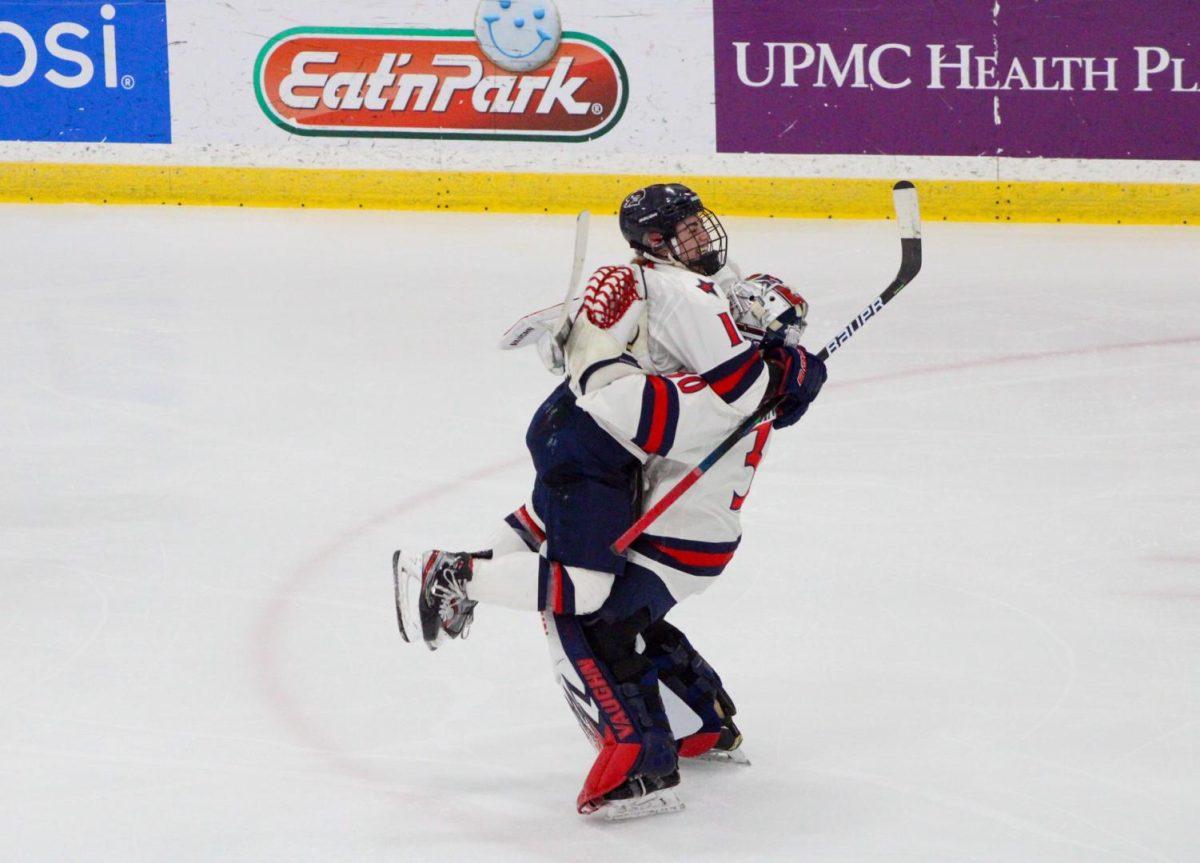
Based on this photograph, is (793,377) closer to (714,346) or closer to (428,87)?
(714,346)

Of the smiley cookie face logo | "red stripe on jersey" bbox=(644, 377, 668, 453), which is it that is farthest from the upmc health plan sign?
"red stripe on jersey" bbox=(644, 377, 668, 453)

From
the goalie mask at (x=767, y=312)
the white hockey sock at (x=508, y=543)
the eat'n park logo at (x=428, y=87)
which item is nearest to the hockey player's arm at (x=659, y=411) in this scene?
the goalie mask at (x=767, y=312)

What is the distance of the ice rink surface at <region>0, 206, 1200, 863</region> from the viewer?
261 cm

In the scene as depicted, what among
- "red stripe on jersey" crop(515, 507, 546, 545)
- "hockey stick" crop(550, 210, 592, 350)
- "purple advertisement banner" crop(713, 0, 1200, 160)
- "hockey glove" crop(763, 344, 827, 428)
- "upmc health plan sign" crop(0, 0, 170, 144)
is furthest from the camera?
A: "upmc health plan sign" crop(0, 0, 170, 144)

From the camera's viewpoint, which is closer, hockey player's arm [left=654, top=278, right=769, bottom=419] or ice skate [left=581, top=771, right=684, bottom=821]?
hockey player's arm [left=654, top=278, right=769, bottom=419]

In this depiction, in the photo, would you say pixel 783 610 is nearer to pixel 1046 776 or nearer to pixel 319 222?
pixel 1046 776

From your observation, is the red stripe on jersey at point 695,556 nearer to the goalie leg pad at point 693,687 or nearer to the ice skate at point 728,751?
the goalie leg pad at point 693,687

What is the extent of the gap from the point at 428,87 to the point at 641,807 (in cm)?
504

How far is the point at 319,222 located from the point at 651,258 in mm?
4694

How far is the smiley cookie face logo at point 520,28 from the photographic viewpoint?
7.10 meters

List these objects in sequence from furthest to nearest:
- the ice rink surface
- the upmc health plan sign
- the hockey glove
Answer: the upmc health plan sign < the ice rink surface < the hockey glove

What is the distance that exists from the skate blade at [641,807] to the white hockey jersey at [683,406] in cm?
29

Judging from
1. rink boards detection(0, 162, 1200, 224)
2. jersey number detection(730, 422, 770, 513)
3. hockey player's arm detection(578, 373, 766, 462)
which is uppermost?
rink boards detection(0, 162, 1200, 224)

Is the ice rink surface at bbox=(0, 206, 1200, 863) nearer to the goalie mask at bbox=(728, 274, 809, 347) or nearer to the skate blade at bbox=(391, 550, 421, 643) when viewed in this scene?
the skate blade at bbox=(391, 550, 421, 643)
